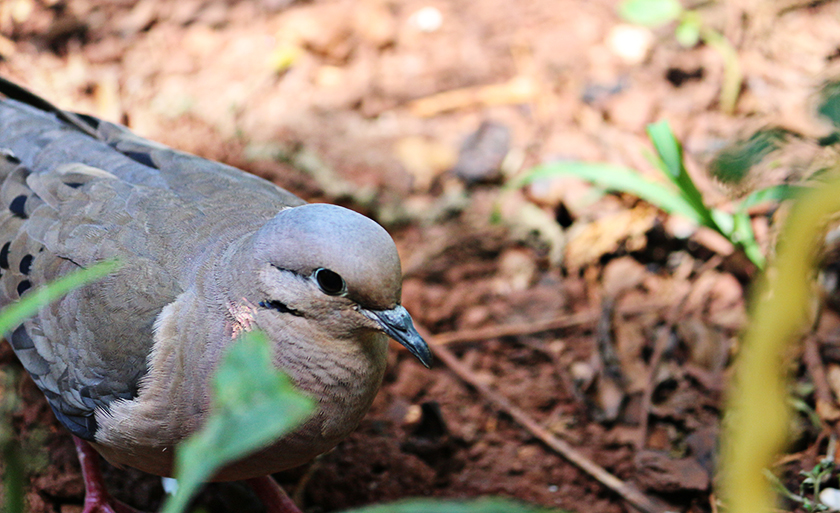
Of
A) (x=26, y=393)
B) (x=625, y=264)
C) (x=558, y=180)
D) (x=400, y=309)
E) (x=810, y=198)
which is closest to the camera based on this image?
(x=810, y=198)

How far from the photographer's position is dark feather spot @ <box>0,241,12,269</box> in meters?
2.86

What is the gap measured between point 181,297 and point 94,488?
→ 1.14 m

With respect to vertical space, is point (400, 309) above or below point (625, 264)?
above

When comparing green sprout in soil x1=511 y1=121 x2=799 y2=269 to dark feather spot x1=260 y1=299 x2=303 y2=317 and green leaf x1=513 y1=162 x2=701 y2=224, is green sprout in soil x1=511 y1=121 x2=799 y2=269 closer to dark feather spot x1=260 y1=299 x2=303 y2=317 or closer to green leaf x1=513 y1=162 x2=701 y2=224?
green leaf x1=513 y1=162 x2=701 y2=224

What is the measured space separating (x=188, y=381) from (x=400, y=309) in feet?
2.46

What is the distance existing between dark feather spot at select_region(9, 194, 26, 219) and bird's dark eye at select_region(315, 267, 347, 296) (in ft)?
4.84

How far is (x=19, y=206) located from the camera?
291cm

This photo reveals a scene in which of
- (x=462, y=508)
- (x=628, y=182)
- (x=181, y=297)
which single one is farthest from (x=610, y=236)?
(x=462, y=508)

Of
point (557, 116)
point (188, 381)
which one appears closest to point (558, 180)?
point (557, 116)

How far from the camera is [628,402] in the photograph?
3.48 metres

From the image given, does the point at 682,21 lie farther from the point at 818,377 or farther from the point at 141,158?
the point at 141,158

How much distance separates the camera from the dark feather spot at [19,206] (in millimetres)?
2898

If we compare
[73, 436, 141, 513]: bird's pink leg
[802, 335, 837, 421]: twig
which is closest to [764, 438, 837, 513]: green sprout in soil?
[802, 335, 837, 421]: twig

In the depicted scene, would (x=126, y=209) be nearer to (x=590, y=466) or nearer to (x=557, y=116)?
(x=590, y=466)
